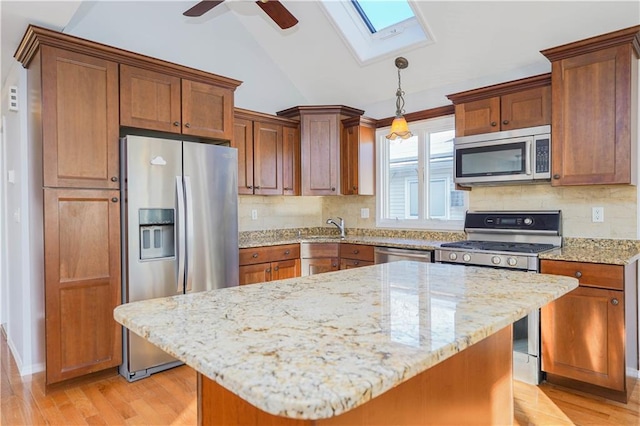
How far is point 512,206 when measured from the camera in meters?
3.39

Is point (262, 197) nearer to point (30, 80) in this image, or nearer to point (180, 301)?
point (30, 80)

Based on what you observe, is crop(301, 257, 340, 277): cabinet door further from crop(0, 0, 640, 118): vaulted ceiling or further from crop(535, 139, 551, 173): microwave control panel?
crop(535, 139, 551, 173): microwave control panel

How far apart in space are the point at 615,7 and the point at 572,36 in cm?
31

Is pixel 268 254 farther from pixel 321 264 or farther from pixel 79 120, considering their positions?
pixel 79 120

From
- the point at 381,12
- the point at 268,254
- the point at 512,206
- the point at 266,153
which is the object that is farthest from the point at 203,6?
the point at 512,206

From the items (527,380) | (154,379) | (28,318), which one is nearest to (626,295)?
(527,380)

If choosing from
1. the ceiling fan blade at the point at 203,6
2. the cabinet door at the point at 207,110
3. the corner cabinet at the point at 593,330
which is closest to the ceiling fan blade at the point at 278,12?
the ceiling fan blade at the point at 203,6

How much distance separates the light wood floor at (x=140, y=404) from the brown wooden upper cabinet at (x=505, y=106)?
1.91m

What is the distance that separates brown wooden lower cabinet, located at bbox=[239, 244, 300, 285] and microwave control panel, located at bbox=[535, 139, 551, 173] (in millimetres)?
2202

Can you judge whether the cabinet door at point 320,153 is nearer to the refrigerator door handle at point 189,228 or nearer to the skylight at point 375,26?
the skylight at point 375,26

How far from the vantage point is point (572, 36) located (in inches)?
119

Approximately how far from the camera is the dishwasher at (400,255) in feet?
10.9

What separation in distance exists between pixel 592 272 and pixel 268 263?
250 centimetres

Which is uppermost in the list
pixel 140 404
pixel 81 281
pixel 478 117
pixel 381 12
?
pixel 381 12
